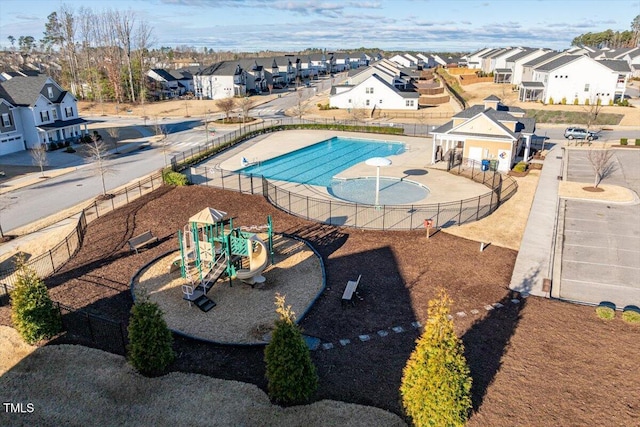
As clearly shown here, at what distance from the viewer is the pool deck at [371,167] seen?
33125 mm

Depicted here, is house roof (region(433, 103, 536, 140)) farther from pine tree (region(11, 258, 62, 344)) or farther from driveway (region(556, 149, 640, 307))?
pine tree (region(11, 258, 62, 344))

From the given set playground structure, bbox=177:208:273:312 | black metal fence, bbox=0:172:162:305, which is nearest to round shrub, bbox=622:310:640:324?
playground structure, bbox=177:208:273:312

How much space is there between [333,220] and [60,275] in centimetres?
1455

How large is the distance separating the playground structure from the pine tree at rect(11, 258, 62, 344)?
15.5ft

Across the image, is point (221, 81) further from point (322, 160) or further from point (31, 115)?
point (322, 160)

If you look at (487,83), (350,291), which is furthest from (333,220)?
(487,83)

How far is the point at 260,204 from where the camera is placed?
95.1 feet

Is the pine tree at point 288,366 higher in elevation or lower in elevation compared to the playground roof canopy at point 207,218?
lower

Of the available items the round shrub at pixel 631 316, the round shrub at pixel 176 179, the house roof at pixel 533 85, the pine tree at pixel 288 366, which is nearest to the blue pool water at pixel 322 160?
the round shrub at pixel 176 179

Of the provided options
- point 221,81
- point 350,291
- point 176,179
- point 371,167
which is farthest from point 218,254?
point 221,81

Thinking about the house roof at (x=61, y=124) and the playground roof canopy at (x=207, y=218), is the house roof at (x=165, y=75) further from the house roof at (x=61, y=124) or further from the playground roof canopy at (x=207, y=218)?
the playground roof canopy at (x=207, y=218)

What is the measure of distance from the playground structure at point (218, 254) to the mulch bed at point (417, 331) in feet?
9.33

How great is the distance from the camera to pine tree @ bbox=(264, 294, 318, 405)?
11898mm

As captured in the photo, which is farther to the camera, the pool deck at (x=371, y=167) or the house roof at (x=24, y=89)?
the house roof at (x=24, y=89)
